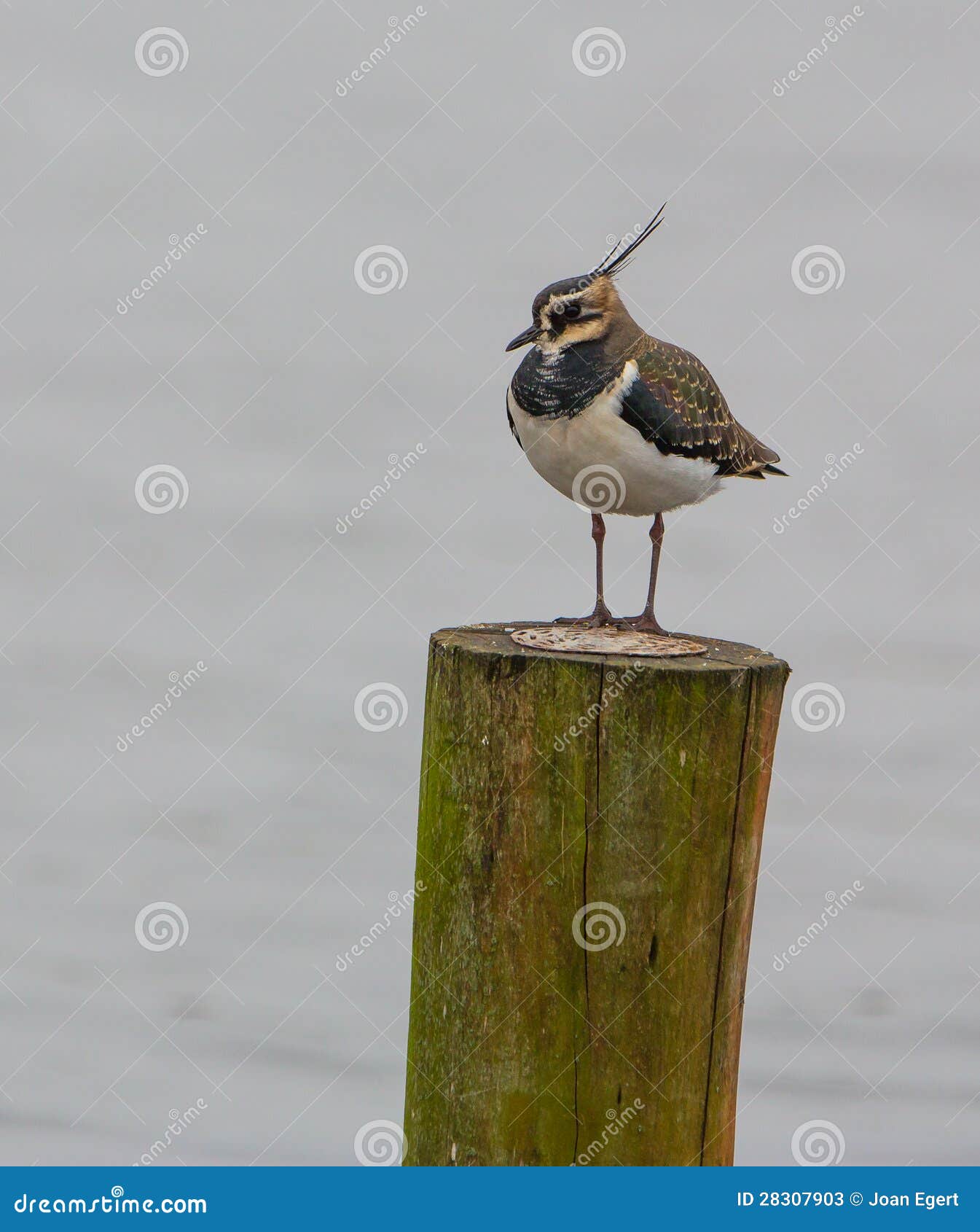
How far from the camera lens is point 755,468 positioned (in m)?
5.55

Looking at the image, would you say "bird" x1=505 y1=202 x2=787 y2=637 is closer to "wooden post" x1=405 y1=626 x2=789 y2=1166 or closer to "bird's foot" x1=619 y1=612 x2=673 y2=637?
"bird's foot" x1=619 y1=612 x2=673 y2=637

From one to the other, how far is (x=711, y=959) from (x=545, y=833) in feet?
1.87

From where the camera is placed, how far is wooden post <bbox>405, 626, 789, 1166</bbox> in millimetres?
3643

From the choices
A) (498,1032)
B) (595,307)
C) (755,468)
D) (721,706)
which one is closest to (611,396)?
(595,307)

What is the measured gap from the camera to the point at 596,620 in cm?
500

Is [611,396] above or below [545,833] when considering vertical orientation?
above

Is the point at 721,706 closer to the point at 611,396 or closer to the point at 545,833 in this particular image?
the point at 545,833
